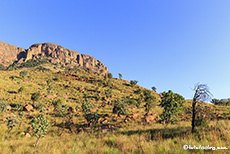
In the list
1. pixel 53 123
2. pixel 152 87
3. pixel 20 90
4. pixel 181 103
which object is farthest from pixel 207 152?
pixel 152 87

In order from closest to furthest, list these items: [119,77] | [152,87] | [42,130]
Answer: [42,130] < [152,87] < [119,77]

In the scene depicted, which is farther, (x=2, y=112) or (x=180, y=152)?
(x=2, y=112)

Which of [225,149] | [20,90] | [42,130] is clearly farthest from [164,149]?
[20,90]

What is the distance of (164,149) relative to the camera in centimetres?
444

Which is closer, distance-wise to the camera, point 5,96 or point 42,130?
point 42,130

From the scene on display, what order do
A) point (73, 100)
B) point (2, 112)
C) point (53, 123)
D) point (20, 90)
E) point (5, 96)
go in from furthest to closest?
1. point (73, 100)
2. point (20, 90)
3. point (5, 96)
4. point (2, 112)
5. point (53, 123)

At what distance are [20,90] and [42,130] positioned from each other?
37.1 m

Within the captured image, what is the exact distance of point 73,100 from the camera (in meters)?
41.0

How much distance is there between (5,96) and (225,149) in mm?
46555

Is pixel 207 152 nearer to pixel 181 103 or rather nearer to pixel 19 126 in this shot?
pixel 181 103

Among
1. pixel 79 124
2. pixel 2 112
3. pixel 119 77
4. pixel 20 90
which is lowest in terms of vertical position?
pixel 79 124

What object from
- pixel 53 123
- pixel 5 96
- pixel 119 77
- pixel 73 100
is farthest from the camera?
pixel 119 77

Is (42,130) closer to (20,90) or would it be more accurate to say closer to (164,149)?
(164,149)

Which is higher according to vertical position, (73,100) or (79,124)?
(73,100)
